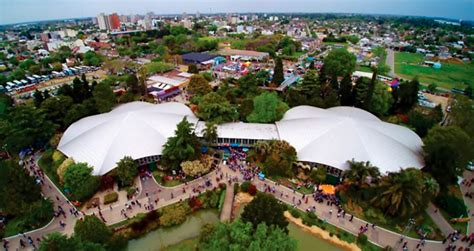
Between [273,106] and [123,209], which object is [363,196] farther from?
[123,209]

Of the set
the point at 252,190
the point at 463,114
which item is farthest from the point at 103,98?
the point at 463,114

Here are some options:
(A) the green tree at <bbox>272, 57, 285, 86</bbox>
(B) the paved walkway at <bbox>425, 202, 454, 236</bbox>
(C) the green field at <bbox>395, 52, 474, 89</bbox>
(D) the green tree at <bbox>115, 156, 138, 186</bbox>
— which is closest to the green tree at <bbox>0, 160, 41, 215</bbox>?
(D) the green tree at <bbox>115, 156, 138, 186</bbox>

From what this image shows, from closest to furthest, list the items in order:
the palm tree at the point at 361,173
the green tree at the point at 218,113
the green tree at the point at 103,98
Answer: the palm tree at the point at 361,173 → the green tree at the point at 218,113 → the green tree at the point at 103,98

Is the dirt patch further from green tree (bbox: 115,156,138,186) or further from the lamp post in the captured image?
green tree (bbox: 115,156,138,186)

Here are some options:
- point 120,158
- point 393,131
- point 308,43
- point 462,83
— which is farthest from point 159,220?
point 308,43

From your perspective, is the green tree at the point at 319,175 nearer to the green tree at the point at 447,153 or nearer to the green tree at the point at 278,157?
the green tree at the point at 278,157

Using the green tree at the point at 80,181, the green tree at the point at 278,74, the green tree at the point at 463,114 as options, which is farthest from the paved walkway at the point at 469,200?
the green tree at the point at 80,181
